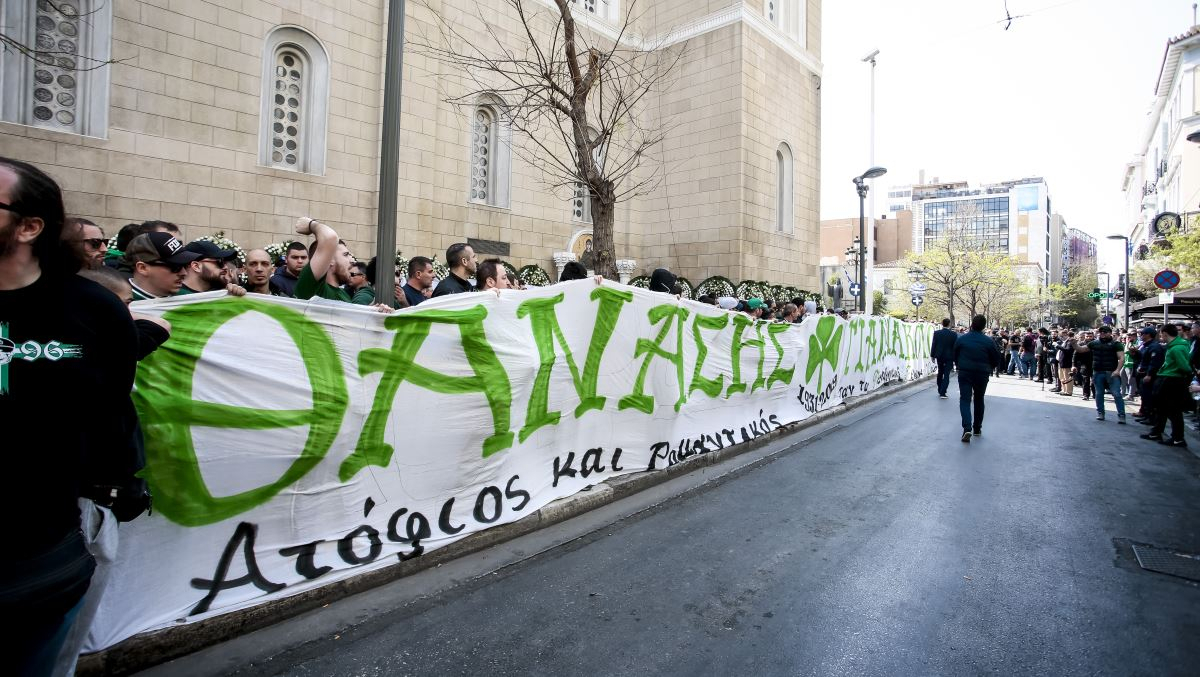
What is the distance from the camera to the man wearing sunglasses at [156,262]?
331 centimetres

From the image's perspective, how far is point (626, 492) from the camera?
5762mm

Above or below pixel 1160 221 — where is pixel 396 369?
below

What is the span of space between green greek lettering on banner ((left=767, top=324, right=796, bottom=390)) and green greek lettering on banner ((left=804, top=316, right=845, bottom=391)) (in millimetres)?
982

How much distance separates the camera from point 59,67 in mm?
9516

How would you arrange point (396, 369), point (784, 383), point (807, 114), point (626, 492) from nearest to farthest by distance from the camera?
point (396, 369) → point (626, 492) → point (784, 383) → point (807, 114)

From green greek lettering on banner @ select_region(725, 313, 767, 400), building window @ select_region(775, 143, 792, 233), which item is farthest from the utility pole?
building window @ select_region(775, 143, 792, 233)

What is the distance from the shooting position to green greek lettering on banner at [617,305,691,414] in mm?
6270

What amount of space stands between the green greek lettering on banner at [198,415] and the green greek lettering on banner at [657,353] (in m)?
3.16

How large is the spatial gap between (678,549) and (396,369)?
7.84ft

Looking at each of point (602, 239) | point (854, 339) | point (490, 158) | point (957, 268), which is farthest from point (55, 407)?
point (957, 268)

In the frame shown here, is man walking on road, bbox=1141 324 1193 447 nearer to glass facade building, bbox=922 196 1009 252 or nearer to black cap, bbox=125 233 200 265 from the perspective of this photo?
black cap, bbox=125 233 200 265

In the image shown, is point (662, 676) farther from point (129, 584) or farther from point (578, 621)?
point (129, 584)

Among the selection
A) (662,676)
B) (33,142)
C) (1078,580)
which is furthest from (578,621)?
(33,142)

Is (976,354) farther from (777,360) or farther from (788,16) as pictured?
(788,16)
